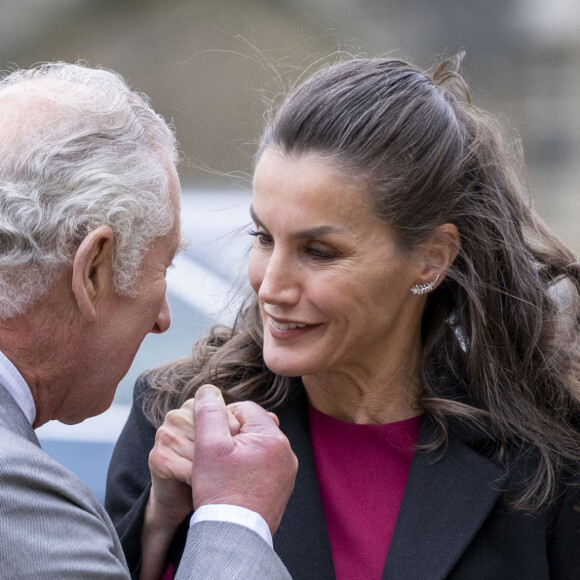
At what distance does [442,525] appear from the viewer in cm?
187

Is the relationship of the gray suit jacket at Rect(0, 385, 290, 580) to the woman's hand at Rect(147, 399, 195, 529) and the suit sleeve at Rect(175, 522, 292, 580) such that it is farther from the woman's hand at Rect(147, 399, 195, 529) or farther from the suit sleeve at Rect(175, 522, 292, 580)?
the woman's hand at Rect(147, 399, 195, 529)

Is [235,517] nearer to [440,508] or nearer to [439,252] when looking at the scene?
[440,508]

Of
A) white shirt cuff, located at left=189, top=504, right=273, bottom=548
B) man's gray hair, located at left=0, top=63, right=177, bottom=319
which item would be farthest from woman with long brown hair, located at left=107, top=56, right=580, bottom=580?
man's gray hair, located at left=0, top=63, right=177, bottom=319

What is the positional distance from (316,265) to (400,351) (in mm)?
365

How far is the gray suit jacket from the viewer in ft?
3.70

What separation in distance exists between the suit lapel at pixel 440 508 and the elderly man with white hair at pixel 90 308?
0.44 metres

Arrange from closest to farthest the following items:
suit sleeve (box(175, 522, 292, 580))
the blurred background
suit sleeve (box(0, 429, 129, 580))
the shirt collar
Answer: suit sleeve (box(0, 429, 129, 580))
suit sleeve (box(175, 522, 292, 580))
the shirt collar
the blurred background

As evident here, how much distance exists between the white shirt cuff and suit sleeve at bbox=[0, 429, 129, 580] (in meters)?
0.15

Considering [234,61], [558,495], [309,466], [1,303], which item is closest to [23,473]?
[1,303]

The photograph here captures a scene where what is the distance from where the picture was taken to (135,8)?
6629 mm

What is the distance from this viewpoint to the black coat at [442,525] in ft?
5.92

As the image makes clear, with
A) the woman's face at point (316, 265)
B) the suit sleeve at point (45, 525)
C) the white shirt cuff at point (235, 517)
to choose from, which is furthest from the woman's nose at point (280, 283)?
the suit sleeve at point (45, 525)

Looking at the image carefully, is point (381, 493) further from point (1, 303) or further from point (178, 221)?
point (1, 303)

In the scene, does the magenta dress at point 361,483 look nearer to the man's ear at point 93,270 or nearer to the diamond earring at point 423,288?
the diamond earring at point 423,288
